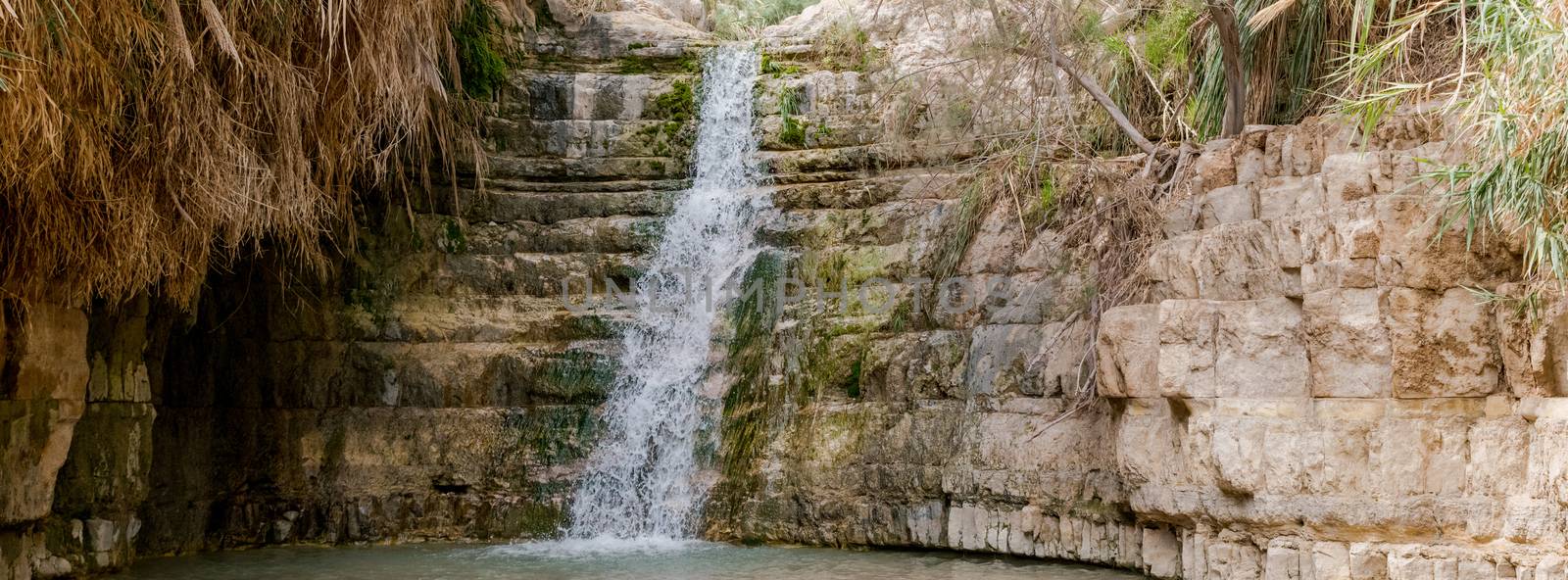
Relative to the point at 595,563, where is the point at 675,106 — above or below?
above

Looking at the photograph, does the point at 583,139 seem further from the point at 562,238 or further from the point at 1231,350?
the point at 1231,350

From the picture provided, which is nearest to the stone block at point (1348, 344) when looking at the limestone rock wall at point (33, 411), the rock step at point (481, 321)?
the rock step at point (481, 321)

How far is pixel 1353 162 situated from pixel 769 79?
279 inches

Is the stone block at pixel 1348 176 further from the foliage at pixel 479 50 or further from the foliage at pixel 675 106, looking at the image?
the foliage at pixel 479 50

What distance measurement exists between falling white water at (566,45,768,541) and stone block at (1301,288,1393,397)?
5.10m

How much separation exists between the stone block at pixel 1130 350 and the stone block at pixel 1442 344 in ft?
4.83

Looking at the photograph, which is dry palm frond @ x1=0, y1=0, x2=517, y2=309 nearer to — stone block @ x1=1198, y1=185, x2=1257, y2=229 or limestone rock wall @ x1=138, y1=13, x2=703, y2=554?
limestone rock wall @ x1=138, y1=13, x2=703, y2=554

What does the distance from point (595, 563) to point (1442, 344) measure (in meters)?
5.30

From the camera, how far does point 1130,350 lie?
25.7 feet

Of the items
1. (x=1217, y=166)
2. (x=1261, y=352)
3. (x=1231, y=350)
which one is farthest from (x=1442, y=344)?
(x=1217, y=166)

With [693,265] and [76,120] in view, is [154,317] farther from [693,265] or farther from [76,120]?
[693,265]

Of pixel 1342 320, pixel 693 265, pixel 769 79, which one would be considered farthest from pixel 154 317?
pixel 1342 320

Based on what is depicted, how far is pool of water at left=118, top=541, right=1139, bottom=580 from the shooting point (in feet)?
27.3

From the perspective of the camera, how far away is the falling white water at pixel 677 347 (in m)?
10.3
